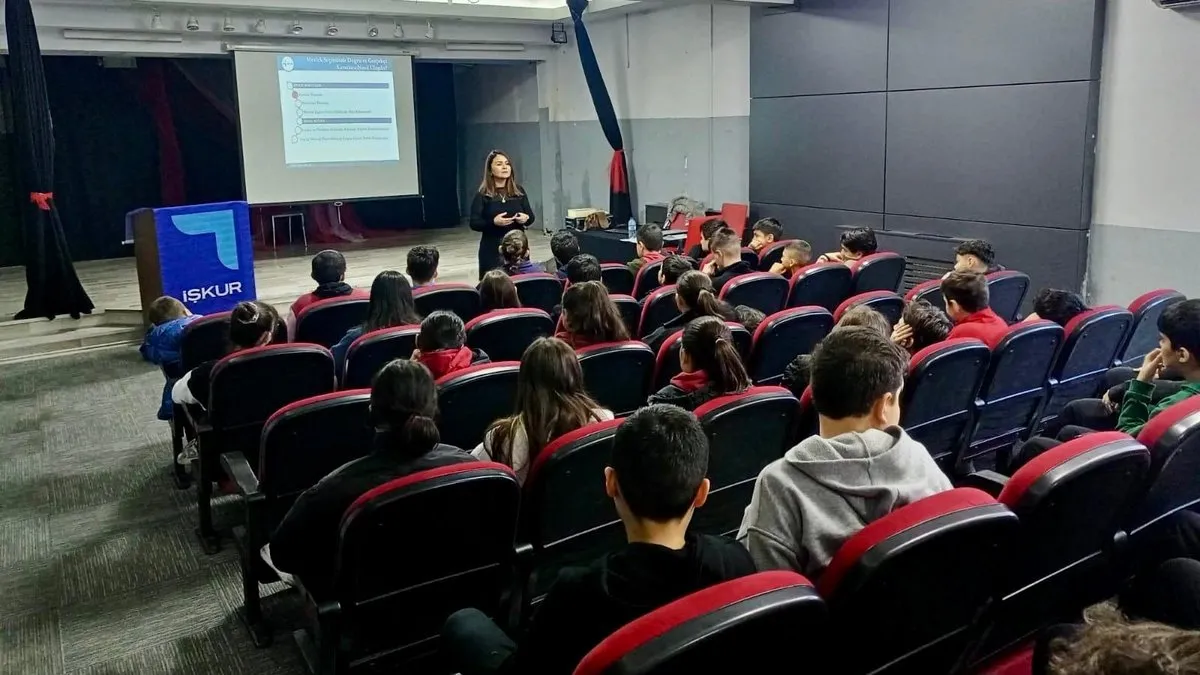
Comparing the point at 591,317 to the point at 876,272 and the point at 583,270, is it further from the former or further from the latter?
the point at 876,272

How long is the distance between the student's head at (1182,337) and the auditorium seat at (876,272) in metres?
2.51

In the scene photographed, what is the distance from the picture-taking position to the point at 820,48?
7.46 metres


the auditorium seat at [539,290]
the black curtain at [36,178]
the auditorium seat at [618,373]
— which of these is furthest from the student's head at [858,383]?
the black curtain at [36,178]

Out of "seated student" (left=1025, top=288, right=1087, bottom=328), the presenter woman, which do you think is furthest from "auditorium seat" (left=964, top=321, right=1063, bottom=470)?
the presenter woman

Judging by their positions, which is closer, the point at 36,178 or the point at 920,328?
the point at 920,328

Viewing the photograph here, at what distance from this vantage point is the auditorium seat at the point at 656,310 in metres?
4.31

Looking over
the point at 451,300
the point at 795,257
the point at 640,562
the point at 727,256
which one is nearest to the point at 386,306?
the point at 451,300

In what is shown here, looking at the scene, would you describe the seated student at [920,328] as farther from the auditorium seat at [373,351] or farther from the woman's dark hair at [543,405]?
the auditorium seat at [373,351]

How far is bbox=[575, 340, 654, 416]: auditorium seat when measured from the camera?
3080mm

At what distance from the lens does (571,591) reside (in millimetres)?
1352

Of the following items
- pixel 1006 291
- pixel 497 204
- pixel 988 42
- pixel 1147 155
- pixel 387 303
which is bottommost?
pixel 1006 291

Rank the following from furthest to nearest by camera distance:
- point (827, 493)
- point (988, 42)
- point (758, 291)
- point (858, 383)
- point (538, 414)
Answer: point (988, 42) < point (758, 291) < point (538, 414) < point (858, 383) < point (827, 493)

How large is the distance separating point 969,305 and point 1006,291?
140 cm

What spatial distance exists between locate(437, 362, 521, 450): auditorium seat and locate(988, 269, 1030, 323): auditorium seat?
2.85 meters
